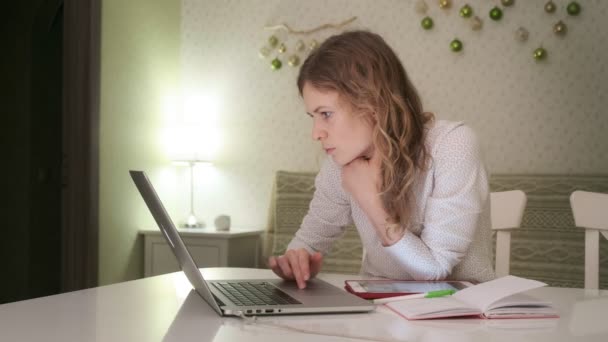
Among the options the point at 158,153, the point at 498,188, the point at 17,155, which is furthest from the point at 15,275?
the point at 498,188

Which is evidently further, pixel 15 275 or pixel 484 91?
pixel 15 275

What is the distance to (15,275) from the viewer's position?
412 centimetres

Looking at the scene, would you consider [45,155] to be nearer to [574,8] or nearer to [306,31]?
[306,31]

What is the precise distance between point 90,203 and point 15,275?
0.89m

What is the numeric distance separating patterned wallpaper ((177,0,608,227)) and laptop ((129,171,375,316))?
8.80ft

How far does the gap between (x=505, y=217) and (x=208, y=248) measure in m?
2.21

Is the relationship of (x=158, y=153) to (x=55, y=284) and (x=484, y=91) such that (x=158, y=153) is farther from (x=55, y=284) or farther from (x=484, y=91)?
(x=484, y=91)

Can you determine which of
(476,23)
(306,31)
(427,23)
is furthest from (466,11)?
(306,31)

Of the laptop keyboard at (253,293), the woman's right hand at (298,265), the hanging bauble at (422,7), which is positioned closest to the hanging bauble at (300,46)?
the hanging bauble at (422,7)

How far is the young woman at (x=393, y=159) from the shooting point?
59.3 inches

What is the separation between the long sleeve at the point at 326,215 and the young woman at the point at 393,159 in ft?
0.33

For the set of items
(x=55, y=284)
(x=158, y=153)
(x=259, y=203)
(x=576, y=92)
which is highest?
(x=576, y=92)

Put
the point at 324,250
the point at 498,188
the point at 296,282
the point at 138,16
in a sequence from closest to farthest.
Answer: the point at 296,282, the point at 324,250, the point at 498,188, the point at 138,16

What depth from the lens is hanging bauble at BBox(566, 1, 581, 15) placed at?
3549 millimetres
